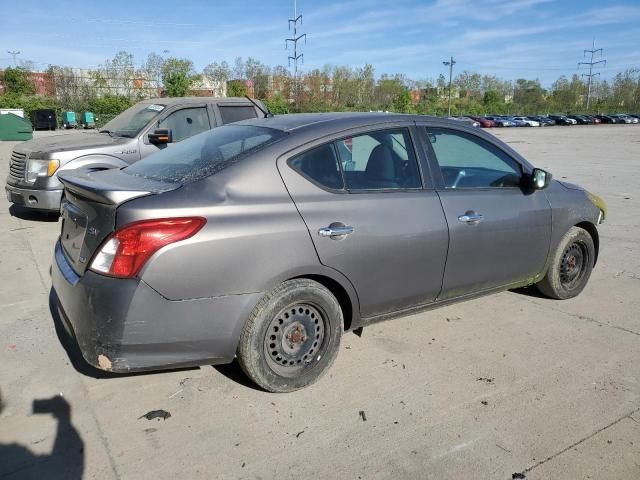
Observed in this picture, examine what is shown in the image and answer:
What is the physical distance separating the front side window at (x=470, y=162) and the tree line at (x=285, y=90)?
101 ft

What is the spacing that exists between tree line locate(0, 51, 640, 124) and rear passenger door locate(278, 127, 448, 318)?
102 feet

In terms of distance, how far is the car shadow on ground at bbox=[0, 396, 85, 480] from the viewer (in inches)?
98.0

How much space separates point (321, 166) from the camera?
3.31 metres

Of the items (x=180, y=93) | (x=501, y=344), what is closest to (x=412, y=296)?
(x=501, y=344)

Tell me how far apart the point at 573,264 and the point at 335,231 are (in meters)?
2.80

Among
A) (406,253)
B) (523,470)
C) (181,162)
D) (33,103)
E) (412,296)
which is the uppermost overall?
(33,103)

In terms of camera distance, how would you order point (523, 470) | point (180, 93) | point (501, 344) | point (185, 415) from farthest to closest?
point (180, 93) < point (501, 344) < point (185, 415) < point (523, 470)

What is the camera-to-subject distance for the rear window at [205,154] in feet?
10.4

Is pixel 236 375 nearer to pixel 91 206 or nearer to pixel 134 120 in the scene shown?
pixel 91 206

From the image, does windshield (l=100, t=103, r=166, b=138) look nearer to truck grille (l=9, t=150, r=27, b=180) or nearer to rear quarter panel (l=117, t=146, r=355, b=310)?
truck grille (l=9, t=150, r=27, b=180)

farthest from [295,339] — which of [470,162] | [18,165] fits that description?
[18,165]

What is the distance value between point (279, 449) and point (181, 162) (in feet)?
6.32

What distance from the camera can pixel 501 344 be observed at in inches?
155

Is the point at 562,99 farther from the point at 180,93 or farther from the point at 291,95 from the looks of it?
the point at 180,93
